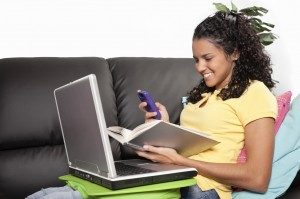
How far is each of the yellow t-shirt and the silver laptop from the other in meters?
0.20

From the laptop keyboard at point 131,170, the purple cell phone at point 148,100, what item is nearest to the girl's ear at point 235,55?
the purple cell phone at point 148,100

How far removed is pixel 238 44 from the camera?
1354 millimetres

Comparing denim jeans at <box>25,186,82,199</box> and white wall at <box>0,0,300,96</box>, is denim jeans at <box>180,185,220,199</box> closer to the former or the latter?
denim jeans at <box>25,186,82,199</box>

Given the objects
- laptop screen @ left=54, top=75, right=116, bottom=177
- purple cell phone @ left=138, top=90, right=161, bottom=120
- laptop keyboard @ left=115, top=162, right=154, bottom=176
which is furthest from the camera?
purple cell phone @ left=138, top=90, right=161, bottom=120

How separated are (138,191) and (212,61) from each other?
0.58m

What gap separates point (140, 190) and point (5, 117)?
0.79m

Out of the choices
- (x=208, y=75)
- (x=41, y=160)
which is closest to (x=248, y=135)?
(x=208, y=75)

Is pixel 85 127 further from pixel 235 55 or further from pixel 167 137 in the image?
pixel 235 55

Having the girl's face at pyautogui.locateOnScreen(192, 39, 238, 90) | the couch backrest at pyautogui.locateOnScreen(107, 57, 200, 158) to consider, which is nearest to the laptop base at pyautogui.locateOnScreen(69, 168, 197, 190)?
the girl's face at pyautogui.locateOnScreen(192, 39, 238, 90)

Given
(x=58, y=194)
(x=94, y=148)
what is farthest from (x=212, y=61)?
(x=58, y=194)

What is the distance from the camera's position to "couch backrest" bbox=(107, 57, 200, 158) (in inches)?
65.6

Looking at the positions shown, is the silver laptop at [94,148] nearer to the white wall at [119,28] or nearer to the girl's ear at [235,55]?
the girl's ear at [235,55]

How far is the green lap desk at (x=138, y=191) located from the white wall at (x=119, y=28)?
100 centimetres

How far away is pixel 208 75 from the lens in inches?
54.0
